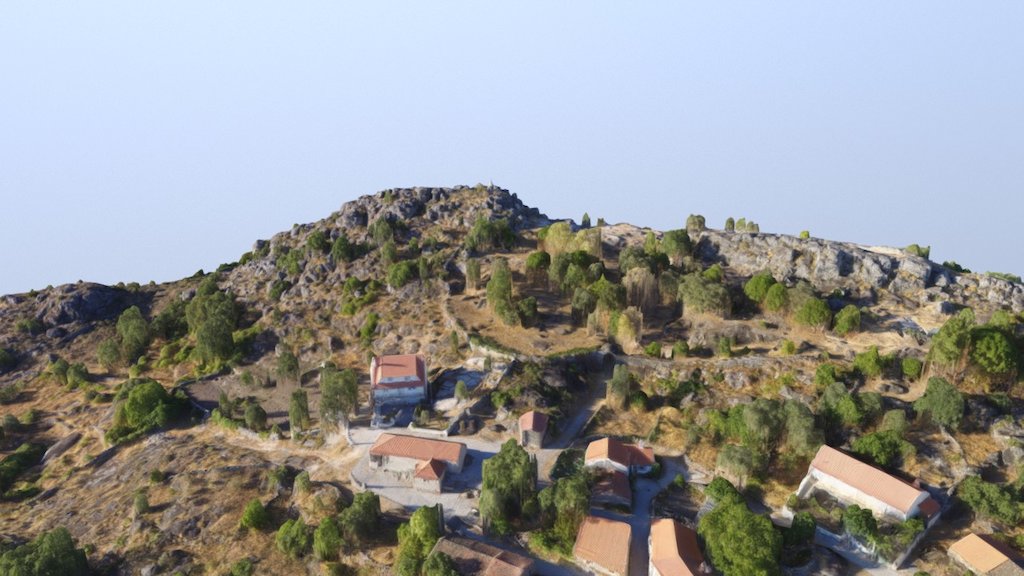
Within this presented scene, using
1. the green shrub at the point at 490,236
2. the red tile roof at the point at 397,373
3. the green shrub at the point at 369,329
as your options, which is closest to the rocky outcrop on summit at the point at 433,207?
the green shrub at the point at 490,236

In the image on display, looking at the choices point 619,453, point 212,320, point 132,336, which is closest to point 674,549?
point 619,453

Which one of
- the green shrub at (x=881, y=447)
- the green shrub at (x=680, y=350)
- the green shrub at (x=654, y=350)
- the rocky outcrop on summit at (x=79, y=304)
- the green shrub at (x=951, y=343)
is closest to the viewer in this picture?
the green shrub at (x=881, y=447)

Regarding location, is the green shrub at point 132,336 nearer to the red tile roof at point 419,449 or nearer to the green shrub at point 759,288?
the red tile roof at point 419,449

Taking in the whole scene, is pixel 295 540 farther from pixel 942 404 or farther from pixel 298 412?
pixel 942 404

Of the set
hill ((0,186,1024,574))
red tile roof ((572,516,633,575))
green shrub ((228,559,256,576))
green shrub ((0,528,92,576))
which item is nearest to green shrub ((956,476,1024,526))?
hill ((0,186,1024,574))

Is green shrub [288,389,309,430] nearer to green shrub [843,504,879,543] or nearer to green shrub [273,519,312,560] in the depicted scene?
green shrub [273,519,312,560]

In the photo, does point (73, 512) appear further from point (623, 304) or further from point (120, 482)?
point (623, 304)
